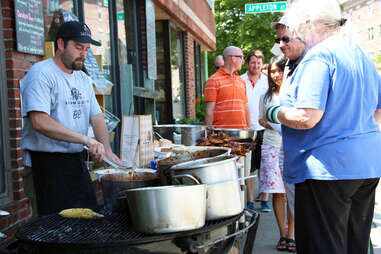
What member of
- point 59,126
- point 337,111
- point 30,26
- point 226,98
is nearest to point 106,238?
point 59,126

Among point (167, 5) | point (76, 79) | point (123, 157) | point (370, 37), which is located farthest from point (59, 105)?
point (370, 37)

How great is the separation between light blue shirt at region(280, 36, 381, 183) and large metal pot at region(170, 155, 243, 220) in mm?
521

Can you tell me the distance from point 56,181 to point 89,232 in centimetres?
107

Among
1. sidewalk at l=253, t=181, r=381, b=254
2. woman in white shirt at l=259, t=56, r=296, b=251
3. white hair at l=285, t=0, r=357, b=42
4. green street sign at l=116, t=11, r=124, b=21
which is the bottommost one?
sidewalk at l=253, t=181, r=381, b=254

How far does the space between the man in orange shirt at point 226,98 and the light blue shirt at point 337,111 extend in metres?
3.36

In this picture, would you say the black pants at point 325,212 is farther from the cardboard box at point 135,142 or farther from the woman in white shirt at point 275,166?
the woman in white shirt at point 275,166

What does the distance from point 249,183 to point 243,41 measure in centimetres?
1492

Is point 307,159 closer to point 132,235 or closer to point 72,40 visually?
point 132,235

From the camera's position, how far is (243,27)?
64.9 ft

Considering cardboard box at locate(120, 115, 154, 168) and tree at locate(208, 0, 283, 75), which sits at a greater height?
tree at locate(208, 0, 283, 75)

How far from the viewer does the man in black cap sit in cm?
294

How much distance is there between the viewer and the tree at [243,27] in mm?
19402

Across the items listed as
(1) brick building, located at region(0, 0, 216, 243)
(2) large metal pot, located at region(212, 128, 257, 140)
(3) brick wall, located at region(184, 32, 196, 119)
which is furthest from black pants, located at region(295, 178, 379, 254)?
(3) brick wall, located at region(184, 32, 196, 119)

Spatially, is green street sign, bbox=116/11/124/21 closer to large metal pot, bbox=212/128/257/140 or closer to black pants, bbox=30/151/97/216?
large metal pot, bbox=212/128/257/140
